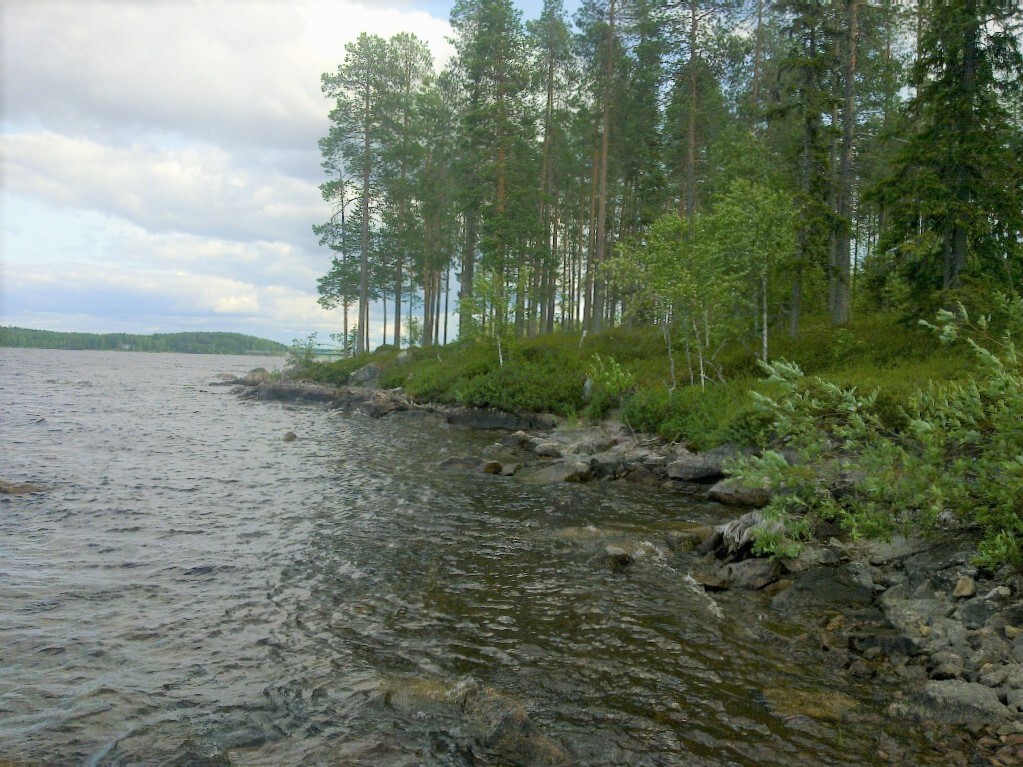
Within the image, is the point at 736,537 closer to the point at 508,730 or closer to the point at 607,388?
the point at 508,730

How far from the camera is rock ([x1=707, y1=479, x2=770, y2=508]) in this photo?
46.1 feet

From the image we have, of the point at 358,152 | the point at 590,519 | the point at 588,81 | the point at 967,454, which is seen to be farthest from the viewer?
the point at 358,152

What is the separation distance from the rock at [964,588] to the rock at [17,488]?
1825 centimetres

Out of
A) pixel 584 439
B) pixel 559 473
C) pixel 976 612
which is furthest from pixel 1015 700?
pixel 584 439

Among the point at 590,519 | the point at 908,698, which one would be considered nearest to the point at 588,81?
the point at 590,519

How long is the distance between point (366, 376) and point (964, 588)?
4124 cm

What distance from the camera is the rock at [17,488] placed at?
49.1 ft

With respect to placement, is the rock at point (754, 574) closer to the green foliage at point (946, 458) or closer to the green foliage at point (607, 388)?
the green foliage at point (946, 458)

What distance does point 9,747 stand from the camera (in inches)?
216

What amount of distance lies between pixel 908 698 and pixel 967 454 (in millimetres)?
3270

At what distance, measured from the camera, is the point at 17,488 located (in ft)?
49.9

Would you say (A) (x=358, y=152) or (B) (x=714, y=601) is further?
(A) (x=358, y=152)

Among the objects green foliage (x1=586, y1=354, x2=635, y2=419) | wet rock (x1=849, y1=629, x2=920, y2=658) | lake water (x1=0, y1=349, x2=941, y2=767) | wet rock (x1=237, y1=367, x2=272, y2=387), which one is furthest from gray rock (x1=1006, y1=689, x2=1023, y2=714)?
wet rock (x1=237, y1=367, x2=272, y2=387)

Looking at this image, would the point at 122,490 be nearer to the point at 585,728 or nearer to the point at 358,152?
the point at 585,728
